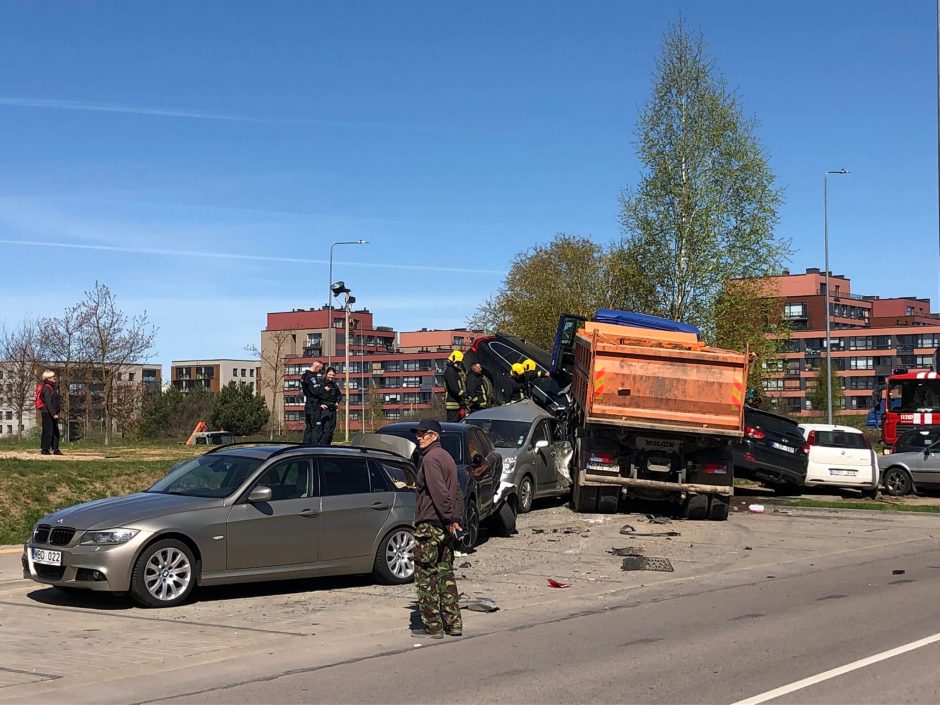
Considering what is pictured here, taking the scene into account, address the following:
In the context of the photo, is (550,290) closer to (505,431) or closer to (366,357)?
(505,431)

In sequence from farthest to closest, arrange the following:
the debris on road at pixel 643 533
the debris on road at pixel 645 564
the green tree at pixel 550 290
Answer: the green tree at pixel 550 290
the debris on road at pixel 643 533
the debris on road at pixel 645 564

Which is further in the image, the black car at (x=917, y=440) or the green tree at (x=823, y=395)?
the green tree at (x=823, y=395)

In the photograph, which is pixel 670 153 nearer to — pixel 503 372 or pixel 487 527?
pixel 503 372

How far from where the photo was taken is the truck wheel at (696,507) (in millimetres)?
20141

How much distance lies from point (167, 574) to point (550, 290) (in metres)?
53.5

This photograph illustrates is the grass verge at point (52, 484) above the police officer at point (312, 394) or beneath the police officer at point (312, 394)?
beneath

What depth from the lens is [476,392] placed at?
81.3ft

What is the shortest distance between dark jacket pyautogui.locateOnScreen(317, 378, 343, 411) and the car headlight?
1132cm

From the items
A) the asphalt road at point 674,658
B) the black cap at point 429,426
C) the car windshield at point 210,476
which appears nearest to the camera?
the asphalt road at point 674,658

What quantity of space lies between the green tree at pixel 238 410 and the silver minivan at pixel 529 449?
4693 cm

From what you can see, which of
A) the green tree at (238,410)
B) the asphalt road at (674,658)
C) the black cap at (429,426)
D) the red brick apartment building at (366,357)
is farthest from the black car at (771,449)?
the red brick apartment building at (366,357)

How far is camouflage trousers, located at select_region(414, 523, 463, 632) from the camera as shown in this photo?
32.0 ft

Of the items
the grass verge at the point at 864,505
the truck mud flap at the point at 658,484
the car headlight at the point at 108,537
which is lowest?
the grass verge at the point at 864,505

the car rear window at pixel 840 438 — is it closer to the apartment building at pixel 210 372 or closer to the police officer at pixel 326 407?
the police officer at pixel 326 407
